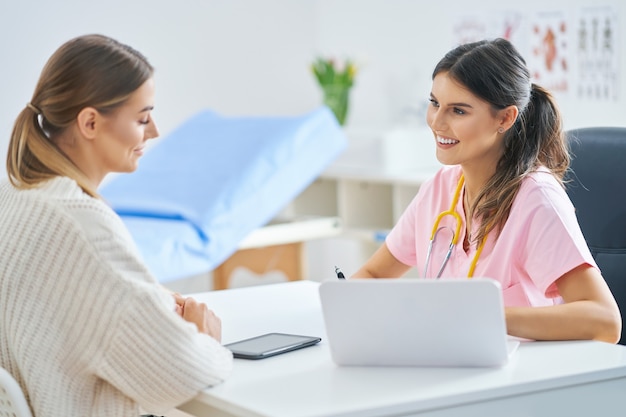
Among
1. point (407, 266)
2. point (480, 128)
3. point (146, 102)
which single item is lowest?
point (407, 266)

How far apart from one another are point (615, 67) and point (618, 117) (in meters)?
0.16

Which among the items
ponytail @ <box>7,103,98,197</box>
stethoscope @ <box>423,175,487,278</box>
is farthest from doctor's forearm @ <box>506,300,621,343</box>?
ponytail @ <box>7,103,98,197</box>

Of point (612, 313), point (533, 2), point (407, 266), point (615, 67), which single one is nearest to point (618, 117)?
point (615, 67)

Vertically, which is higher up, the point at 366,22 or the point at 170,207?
the point at 366,22

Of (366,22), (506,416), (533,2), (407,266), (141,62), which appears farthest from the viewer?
(366,22)

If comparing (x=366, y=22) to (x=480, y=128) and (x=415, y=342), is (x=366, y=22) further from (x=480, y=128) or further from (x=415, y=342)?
(x=415, y=342)

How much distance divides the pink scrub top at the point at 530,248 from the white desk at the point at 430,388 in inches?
6.4

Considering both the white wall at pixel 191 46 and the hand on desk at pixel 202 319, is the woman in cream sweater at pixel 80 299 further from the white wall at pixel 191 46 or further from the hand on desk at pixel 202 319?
the white wall at pixel 191 46

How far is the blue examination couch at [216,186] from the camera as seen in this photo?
3.23 meters

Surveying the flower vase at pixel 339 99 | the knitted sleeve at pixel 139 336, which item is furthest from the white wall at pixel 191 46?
the knitted sleeve at pixel 139 336

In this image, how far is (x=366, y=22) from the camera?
4504mm

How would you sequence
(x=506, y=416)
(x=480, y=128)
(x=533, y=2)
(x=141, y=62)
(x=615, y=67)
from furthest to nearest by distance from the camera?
(x=533, y=2) → (x=615, y=67) → (x=480, y=128) → (x=141, y=62) → (x=506, y=416)

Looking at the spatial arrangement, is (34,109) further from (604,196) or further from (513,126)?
(604,196)

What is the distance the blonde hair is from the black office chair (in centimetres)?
96
